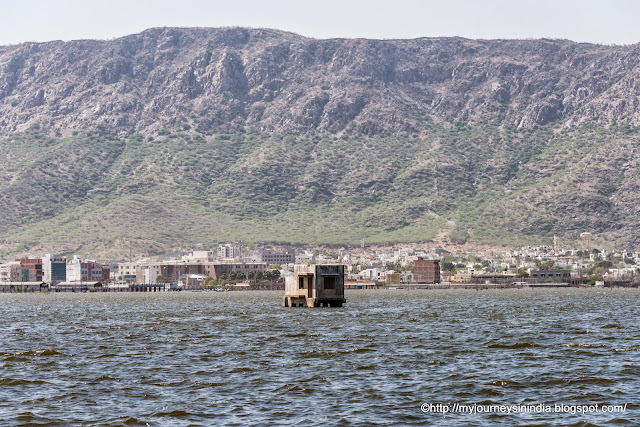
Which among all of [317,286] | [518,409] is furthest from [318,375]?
[317,286]

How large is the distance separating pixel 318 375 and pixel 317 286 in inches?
3794

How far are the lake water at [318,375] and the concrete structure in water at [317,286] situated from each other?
53788 millimetres

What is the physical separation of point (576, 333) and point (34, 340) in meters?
48.2

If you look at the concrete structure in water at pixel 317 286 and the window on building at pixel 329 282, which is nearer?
the concrete structure in water at pixel 317 286

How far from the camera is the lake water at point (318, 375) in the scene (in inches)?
1928

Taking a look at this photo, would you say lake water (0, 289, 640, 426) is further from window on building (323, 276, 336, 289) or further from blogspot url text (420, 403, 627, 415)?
window on building (323, 276, 336, 289)

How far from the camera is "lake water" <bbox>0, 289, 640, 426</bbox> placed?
48969 mm

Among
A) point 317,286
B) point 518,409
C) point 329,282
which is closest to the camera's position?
point 518,409

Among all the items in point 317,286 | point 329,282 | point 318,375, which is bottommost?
point 318,375

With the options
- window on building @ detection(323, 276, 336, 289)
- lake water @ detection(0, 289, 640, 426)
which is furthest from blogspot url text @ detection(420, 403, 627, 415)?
window on building @ detection(323, 276, 336, 289)

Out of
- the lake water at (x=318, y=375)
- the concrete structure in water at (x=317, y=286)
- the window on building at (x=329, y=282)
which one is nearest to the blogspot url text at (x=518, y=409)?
the lake water at (x=318, y=375)

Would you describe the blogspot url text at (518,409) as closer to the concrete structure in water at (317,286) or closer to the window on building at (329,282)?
the concrete structure in water at (317,286)

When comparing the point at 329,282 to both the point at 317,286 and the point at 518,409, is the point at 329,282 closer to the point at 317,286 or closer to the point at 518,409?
the point at 317,286

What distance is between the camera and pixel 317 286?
158 m
